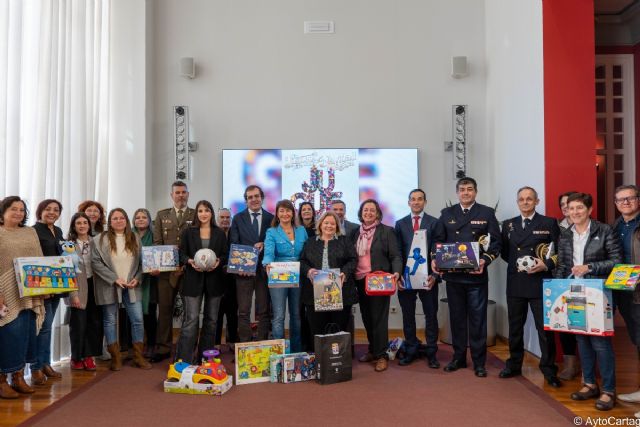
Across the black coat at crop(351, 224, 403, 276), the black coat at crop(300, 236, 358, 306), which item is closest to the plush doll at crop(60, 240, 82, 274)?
the black coat at crop(300, 236, 358, 306)

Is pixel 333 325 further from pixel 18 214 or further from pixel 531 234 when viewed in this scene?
pixel 18 214

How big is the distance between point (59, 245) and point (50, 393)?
1133 millimetres

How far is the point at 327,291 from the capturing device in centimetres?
411

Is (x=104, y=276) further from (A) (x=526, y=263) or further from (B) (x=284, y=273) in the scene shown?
(A) (x=526, y=263)

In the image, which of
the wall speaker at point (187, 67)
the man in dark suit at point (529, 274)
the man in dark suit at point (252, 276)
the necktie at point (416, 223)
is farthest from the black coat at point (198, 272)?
the wall speaker at point (187, 67)

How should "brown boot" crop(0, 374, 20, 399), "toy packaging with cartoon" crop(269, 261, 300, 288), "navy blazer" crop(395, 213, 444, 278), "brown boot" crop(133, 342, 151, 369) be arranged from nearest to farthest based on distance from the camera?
"brown boot" crop(0, 374, 20, 399) → "toy packaging with cartoon" crop(269, 261, 300, 288) → "brown boot" crop(133, 342, 151, 369) → "navy blazer" crop(395, 213, 444, 278)

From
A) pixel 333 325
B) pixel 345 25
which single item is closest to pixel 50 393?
pixel 333 325

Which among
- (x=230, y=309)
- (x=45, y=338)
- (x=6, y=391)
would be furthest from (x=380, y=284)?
(x=6, y=391)

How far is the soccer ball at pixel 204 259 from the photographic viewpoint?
4.23m

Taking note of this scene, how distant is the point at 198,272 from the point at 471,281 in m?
2.27

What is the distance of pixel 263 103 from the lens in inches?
250

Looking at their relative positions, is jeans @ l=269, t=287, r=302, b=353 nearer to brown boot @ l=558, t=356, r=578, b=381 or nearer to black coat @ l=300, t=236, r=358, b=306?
black coat @ l=300, t=236, r=358, b=306

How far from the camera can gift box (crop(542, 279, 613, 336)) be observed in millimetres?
3387

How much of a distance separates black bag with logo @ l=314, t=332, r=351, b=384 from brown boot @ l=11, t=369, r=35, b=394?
216 cm
